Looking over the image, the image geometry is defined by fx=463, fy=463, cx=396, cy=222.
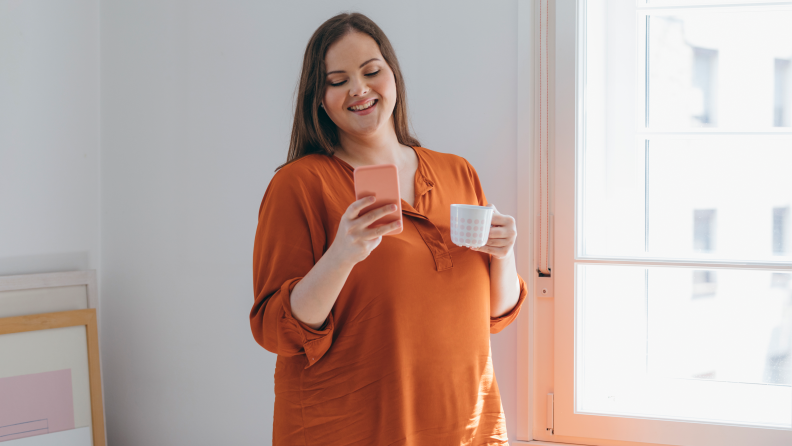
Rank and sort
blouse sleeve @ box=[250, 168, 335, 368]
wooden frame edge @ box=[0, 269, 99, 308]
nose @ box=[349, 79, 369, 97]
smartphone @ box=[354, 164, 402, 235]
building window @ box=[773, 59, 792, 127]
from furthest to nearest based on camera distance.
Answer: wooden frame edge @ box=[0, 269, 99, 308] → building window @ box=[773, 59, 792, 127] → nose @ box=[349, 79, 369, 97] → blouse sleeve @ box=[250, 168, 335, 368] → smartphone @ box=[354, 164, 402, 235]

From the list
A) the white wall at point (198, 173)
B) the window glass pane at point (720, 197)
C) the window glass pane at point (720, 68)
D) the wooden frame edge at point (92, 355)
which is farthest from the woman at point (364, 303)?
the wooden frame edge at point (92, 355)

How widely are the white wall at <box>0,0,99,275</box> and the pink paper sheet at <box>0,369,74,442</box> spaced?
0.36m

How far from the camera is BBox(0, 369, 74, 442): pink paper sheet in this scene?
1.45m

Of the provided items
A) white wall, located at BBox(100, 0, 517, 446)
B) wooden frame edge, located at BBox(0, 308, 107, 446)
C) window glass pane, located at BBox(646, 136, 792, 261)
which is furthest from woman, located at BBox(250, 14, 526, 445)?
wooden frame edge, located at BBox(0, 308, 107, 446)

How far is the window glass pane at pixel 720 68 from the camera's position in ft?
4.52

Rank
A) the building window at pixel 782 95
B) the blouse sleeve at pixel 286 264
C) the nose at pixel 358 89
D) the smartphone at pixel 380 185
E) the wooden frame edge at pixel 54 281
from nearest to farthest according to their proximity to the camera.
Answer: the smartphone at pixel 380 185
the blouse sleeve at pixel 286 264
the nose at pixel 358 89
the building window at pixel 782 95
the wooden frame edge at pixel 54 281

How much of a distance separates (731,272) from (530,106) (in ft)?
2.59

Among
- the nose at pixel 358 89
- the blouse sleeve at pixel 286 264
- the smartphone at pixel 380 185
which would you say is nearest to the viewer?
the smartphone at pixel 380 185

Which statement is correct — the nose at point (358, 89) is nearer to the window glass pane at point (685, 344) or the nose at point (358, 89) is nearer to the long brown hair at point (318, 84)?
the long brown hair at point (318, 84)

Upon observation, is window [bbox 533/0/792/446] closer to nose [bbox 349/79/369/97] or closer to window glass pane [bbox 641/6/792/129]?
window glass pane [bbox 641/6/792/129]

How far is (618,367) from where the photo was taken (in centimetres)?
150

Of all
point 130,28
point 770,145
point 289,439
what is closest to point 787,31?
point 770,145

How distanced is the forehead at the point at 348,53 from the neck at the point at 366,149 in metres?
0.15

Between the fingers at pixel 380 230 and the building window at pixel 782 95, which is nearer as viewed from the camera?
the fingers at pixel 380 230
